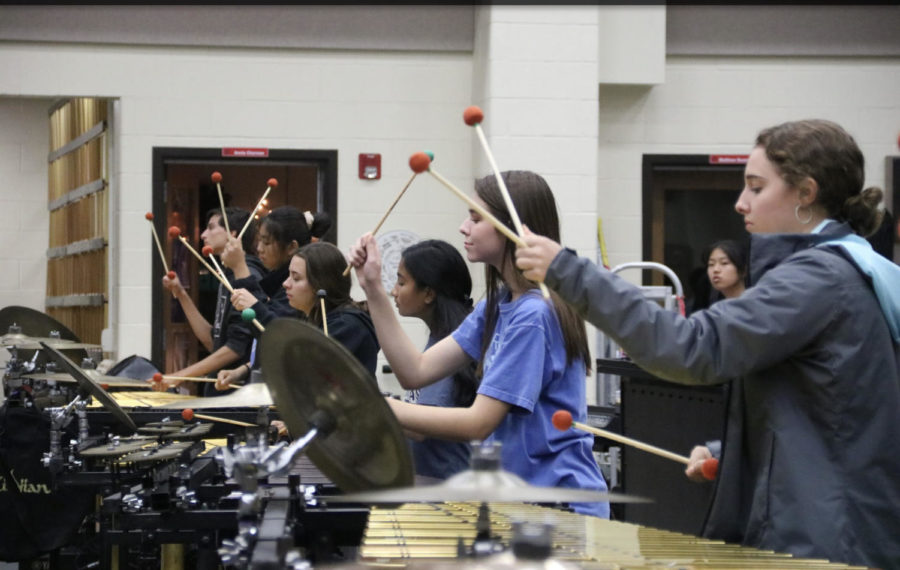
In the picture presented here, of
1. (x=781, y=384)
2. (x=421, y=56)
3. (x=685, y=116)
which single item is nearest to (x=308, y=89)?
(x=421, y=56)

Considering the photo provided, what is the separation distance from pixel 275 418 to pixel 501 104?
285 cm

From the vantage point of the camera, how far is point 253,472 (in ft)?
6.70

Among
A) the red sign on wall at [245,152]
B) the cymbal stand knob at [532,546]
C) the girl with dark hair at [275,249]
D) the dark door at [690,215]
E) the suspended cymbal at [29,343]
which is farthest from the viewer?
the dark door at [690,215]

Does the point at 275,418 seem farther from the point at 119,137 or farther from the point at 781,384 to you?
the point at 119,137

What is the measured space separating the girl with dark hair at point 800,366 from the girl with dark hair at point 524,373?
49 centimetres

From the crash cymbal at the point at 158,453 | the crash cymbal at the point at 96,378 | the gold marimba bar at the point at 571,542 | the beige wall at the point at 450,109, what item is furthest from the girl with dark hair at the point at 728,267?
the gold marimba bar at the point at 571,542

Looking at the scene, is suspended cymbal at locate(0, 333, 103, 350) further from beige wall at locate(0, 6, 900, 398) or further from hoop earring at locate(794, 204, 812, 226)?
hoop earring at locate(794, 204, 812, 226)

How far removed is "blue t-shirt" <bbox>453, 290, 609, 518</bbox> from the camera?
2.52 m

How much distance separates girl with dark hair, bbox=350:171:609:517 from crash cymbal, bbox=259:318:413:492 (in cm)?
38

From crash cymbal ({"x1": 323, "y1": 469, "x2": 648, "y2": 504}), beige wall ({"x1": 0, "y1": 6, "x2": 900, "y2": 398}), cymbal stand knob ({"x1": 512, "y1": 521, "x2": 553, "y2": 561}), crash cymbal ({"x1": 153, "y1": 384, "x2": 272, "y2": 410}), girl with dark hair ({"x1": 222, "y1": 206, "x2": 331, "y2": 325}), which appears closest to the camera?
cymbal stand knob ({"x1": 512, "y1": 521, "x2": 553, "y2": 561})

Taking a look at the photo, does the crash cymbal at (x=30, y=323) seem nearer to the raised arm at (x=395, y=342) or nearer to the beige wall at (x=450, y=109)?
the beige wall at (x=450, y=109)

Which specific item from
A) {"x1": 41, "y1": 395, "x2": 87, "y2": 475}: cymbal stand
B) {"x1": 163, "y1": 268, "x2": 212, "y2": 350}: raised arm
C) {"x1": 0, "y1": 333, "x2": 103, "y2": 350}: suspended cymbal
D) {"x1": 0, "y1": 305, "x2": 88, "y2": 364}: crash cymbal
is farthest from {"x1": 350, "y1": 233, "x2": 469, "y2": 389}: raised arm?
{"x1": 0, "y1": 305, "x2": 88, "y2": 364}: crash cymbal

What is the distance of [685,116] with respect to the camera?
23.4 feet

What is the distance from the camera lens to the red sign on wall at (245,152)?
6.80 metres
